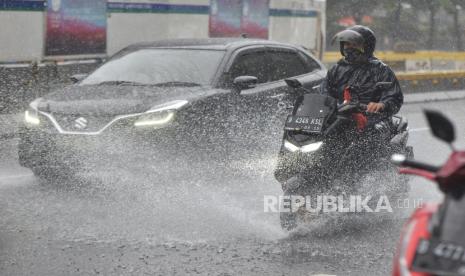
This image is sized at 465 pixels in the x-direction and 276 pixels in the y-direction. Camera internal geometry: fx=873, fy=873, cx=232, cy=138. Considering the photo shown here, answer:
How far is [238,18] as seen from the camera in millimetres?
19391

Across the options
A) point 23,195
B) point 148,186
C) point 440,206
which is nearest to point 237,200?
point 148,186

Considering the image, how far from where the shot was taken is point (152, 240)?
20.4ft

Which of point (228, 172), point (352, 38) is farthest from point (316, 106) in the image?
point (228, 172)

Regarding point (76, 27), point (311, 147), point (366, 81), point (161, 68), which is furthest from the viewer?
point (76, 27)

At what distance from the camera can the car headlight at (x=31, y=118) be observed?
841 cm

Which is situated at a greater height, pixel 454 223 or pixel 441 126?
pixel 441 126

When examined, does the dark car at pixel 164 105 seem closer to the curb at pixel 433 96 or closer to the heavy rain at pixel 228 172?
the heavy rain at pixel 228 172

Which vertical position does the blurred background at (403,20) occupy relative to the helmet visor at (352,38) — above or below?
below

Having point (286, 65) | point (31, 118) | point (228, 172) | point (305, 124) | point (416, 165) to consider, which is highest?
point (416, 165)

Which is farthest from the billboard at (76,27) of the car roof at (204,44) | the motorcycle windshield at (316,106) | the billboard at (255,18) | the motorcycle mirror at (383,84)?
the motorcycle mirror at (383,84)

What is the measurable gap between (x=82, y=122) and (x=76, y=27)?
295 inches

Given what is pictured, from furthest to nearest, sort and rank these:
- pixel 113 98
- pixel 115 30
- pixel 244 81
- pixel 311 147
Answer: pixel 115 30, pixel 244 81, pixel 113 98, pixel 311 147

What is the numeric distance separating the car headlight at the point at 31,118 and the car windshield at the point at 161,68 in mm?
878

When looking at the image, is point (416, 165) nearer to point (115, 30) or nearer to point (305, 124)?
point (305, 124)
